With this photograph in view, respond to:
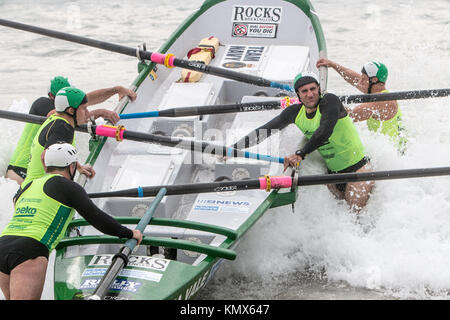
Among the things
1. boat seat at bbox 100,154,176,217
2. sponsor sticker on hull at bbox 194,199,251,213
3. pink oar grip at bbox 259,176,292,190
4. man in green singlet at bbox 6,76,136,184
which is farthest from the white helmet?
man in green singlet at bbox 6,76,136,184

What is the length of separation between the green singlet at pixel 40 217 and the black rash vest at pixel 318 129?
2.23 meters

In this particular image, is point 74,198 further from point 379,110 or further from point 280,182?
point 379,110

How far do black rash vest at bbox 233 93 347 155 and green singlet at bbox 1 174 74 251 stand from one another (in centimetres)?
223

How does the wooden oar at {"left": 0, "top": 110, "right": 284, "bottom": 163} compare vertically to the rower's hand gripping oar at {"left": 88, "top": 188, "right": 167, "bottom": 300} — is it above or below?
below

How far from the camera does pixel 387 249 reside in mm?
5535

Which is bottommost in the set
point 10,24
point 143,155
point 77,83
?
point 77,83

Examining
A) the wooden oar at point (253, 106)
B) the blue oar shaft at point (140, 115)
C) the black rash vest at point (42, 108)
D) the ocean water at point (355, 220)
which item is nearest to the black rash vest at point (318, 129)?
the wooden oar at point (253, 106)

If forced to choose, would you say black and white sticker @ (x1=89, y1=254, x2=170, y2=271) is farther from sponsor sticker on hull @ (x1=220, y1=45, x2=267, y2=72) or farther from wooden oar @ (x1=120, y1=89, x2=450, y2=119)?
sponsor sticker on hull @ (x1=220, y1=45, x2=267, y2=72)

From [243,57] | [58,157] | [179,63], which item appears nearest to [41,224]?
[58,157]

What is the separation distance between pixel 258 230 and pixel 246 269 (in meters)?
0.45

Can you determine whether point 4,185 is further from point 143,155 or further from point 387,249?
point 387,249

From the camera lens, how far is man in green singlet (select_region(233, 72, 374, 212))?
18.1 ft

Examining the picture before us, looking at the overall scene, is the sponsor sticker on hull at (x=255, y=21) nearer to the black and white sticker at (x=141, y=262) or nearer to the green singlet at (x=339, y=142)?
the green singlet at (x=339, y=142)
